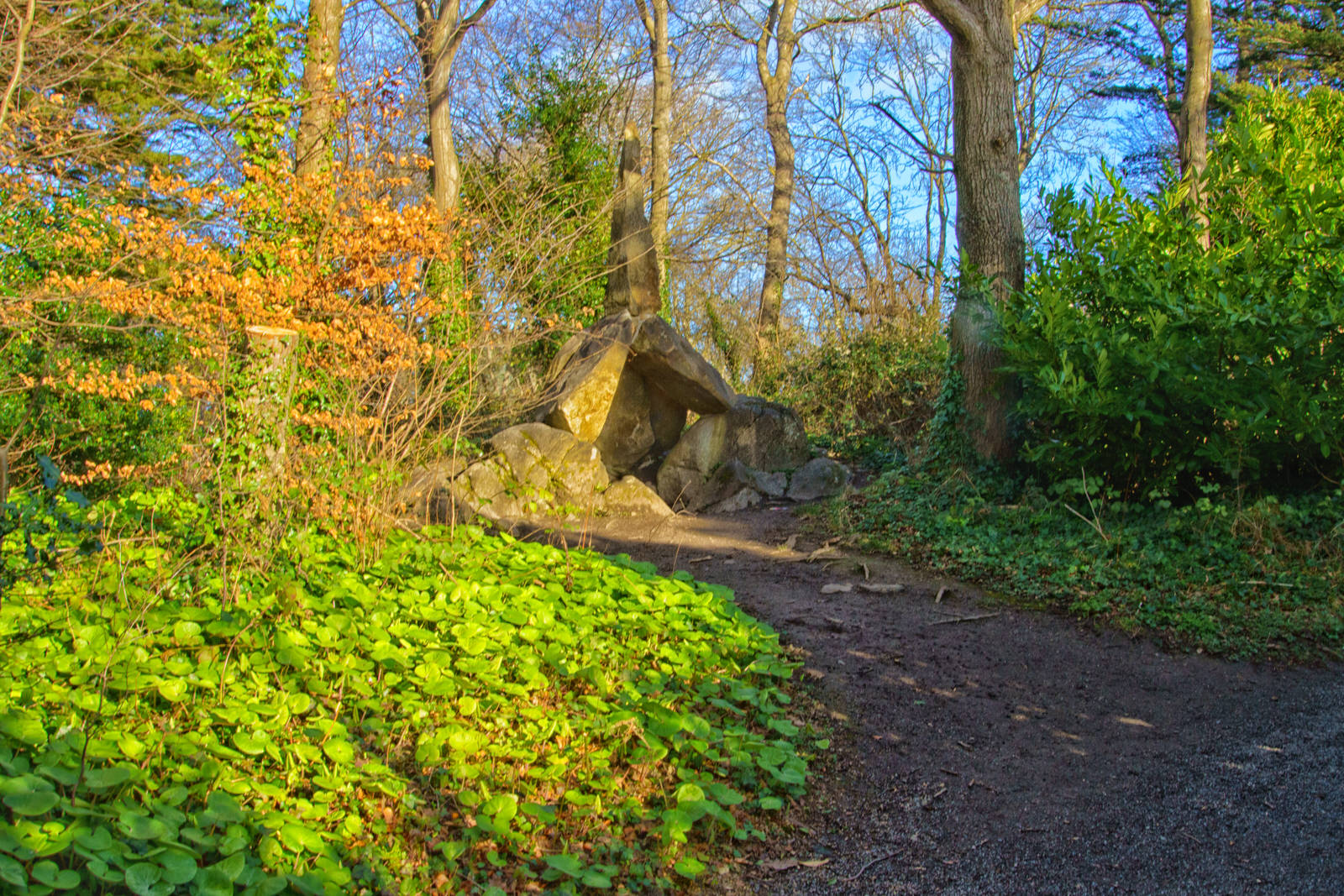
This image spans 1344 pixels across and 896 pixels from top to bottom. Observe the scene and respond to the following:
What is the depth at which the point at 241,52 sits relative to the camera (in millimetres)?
7805

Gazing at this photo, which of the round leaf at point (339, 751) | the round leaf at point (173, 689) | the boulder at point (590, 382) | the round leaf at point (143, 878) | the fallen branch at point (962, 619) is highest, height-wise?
the boulder at point (590, 382)

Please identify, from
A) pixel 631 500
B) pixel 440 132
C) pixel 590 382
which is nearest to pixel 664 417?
pixel 590 382

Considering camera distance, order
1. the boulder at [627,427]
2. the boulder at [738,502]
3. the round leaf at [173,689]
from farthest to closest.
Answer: the boulder at [627,427]
the boulder at [738,502]
the round leaf at [173,689]

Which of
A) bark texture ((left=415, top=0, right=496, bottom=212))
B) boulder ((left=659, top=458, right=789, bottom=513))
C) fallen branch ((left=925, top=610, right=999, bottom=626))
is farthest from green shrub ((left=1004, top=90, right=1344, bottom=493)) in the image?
bark texture ((left=415, top=0, right=496, bottom=212))

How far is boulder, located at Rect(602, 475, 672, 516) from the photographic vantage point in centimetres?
857

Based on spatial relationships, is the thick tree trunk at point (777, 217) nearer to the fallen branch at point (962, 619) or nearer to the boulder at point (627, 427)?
the boulder at point (627, 427)

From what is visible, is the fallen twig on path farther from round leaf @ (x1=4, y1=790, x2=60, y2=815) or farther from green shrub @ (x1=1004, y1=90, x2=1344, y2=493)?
green shrub @ (x1=1004, y1=90, x2=1344, y2=493)

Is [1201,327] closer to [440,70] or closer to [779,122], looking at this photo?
[440,70]

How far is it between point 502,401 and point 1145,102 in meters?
15.6

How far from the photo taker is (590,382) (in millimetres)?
9312

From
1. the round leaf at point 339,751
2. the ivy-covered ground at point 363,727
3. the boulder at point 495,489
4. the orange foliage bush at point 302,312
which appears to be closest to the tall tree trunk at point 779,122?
the boulder at point 495,489

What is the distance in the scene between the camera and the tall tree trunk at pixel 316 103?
23.4ft

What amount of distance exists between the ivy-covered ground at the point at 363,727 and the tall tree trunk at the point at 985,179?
4322 millimetres

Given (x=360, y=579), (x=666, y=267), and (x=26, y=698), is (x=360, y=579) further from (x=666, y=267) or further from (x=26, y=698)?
(x=666, y=267)
